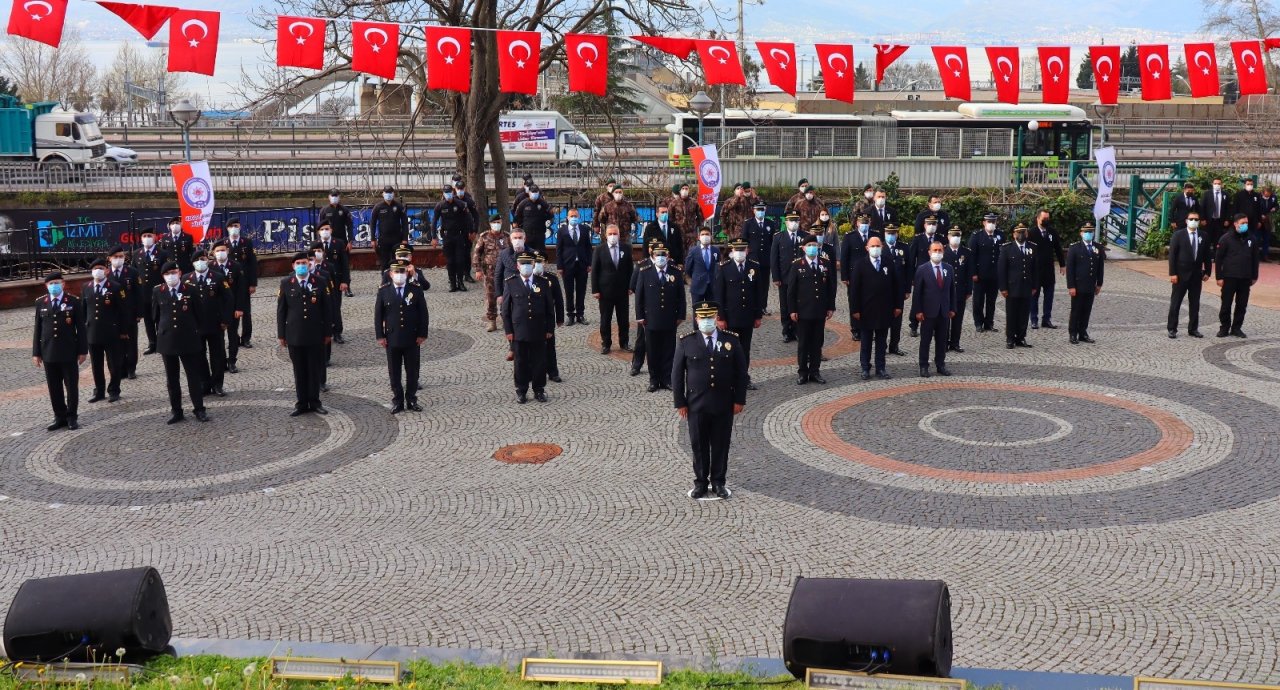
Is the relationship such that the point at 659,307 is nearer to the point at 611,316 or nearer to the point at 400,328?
the point at 611,316

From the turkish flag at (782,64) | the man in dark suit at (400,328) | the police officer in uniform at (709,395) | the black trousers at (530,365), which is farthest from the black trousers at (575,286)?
the police officer in uniform at (709,395)

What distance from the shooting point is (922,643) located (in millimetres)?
6113

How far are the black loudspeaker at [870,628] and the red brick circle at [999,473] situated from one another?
16.5 feet

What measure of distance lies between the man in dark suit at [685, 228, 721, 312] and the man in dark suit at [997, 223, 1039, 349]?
422 cm

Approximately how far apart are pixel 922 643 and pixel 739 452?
6.13m

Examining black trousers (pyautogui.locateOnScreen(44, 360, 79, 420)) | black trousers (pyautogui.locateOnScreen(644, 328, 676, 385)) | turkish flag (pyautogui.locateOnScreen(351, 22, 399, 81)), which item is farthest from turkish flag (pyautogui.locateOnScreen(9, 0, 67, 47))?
black trousers (pyautogui.locateOnScreen(644, 328, 676, 385))

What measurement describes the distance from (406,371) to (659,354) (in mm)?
3049

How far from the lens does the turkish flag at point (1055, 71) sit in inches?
808

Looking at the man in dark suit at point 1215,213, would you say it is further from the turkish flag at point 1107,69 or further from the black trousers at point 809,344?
the black trousers at point 809,344

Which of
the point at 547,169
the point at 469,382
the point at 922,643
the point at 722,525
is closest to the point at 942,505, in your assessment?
the point at 722,525

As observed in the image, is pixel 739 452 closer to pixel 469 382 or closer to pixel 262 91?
pixel 469 382

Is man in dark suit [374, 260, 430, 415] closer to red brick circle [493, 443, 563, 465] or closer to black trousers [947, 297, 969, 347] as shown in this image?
red brick circle [493, 443, 563, 465]

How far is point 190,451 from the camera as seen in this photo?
12727mm

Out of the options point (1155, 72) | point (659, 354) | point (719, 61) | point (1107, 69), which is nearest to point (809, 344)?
point (659, 354)
